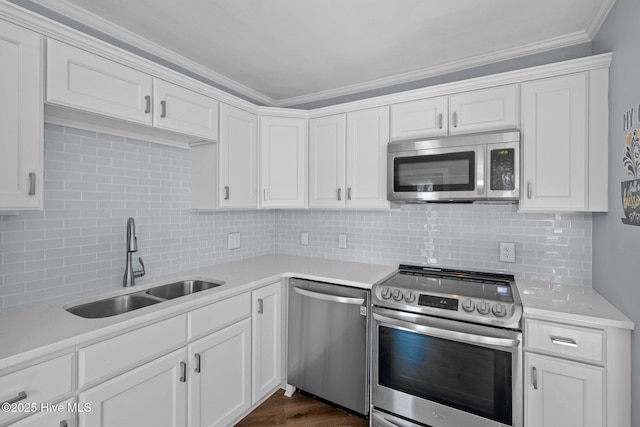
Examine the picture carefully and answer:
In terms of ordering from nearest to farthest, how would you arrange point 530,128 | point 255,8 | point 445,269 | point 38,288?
point 38,288
point 255,8
point 530,128
point 445,269

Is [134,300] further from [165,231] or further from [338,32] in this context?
[338,32]

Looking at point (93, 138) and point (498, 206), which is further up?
point (93, 138)

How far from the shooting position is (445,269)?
253 cm

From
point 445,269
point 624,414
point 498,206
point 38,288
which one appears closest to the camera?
point 624,414

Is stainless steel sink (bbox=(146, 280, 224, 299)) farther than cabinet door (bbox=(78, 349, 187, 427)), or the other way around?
stainless steel sink (bbox=(146, 280, 224, 299))

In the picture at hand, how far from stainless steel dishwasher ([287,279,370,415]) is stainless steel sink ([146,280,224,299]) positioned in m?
0.65

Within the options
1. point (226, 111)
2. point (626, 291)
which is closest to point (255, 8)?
point (226, 111)

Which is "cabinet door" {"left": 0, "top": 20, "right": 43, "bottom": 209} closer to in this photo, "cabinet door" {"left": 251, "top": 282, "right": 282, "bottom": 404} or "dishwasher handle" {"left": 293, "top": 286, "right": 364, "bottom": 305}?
"cabinet door" {"left": 251, "top": 282, "right": 282, "bottom": 404}

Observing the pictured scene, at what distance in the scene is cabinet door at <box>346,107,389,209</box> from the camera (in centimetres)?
248

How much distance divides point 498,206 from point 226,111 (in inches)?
87.8

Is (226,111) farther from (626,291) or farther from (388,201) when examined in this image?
(626,291)

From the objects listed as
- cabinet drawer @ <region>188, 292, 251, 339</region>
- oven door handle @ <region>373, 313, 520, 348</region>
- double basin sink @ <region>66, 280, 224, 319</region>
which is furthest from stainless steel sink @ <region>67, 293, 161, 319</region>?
oven door handle @ <region>373, 313, 520, 348</region>

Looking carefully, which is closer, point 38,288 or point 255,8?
point 38,288

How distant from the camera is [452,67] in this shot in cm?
253
